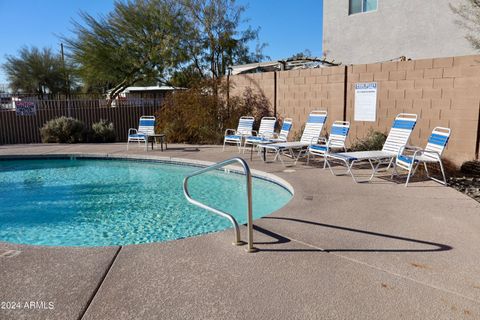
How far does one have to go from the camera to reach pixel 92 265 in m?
3.17

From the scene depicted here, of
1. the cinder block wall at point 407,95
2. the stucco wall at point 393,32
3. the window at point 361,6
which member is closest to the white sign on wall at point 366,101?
the cinder block wall at point 407,95

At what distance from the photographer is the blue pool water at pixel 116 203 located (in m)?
5.15

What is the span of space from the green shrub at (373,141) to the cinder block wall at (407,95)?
0.35 meters

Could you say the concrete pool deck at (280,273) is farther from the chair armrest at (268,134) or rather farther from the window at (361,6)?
the window at (361,6)

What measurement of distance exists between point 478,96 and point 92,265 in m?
6.96

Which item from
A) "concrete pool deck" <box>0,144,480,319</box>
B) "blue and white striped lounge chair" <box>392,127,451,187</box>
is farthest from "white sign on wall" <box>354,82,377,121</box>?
"concrete pool deck" <box>0,144,480,319</box>

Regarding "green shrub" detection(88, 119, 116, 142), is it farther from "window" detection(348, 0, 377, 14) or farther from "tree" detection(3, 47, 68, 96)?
"tree" detection(3, 47, 68, 96)

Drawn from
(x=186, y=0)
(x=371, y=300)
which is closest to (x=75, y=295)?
(x=371, y=300)

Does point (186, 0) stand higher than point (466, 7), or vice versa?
point (186, 0)

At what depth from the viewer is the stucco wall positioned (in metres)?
11.9

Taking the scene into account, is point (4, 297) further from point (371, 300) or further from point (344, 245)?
point (344, 245)

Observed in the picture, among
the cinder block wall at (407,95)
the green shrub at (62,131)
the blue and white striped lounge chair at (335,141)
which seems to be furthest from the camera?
the green shrub at (62,131)

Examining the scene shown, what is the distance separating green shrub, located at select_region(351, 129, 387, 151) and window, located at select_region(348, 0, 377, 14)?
24.7 ft

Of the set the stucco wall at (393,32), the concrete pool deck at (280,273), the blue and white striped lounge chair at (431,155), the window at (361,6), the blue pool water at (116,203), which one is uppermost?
the window at (361,6)
